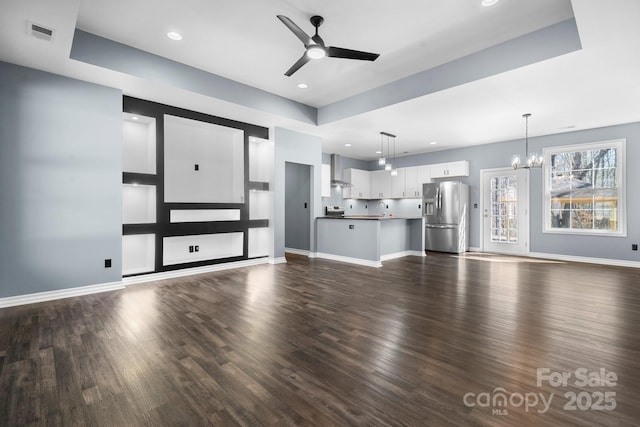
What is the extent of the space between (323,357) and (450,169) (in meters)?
7.28

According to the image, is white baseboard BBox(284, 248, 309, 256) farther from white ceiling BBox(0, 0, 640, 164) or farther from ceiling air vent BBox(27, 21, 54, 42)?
ceiling air vent BBox(27, 21, 54, 42)

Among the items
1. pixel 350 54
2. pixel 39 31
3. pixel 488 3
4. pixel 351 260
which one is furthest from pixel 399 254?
pixel 39 31

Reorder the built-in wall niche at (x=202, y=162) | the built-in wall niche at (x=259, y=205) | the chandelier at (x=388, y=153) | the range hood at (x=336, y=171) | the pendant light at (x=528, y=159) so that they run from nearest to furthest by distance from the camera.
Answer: the built-in wall niche at (x=202, y=162)
the pendant light at (x=528, y=159)
the built-in wall niche at (x=259, y=205)
the chandelier at (x=388, y=153)
the range hood at (x=336, y=171)

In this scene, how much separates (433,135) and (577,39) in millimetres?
3595

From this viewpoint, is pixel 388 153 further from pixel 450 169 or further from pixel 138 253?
pixel 138 253

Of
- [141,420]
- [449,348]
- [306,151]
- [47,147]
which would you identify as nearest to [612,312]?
[449,348]

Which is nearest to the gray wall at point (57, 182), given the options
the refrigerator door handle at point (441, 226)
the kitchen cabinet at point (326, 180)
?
the kitchen cabinet at point (326, 180)

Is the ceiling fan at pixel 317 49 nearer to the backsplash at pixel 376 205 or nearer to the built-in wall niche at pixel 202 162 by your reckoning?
the built-in wall niche at pixel 202 162

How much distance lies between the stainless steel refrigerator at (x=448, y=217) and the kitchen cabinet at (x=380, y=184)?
161 cm

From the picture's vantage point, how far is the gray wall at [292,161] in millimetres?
6035

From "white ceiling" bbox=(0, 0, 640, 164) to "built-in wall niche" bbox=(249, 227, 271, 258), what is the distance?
228cm

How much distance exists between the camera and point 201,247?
18.0ft

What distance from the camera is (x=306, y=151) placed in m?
6.59

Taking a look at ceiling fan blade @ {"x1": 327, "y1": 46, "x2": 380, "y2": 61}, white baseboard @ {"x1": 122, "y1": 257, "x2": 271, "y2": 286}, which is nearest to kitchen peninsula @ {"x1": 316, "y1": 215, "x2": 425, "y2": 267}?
white baseboard @ {"x1": 122, "y1": 257, "x2": 271, "y2": 286}
